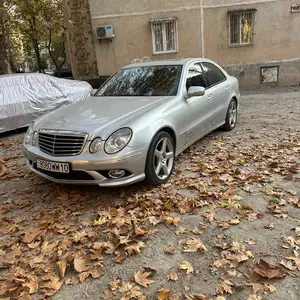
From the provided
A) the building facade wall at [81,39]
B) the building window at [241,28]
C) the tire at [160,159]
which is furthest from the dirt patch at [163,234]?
the building facade wall at [81,39]

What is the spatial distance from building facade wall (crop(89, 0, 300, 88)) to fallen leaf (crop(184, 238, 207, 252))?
11468 millimetres

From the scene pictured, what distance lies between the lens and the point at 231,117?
20.3ft

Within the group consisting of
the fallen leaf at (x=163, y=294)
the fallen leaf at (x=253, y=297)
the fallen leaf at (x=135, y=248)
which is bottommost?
the fallen leaf at (x=253, y=297)

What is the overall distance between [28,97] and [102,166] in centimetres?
491

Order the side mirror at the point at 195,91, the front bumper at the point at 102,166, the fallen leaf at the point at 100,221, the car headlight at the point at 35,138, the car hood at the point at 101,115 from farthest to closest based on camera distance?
the side mirror at the point at 195,91 → the car headlight at the point at 35,138 → the car hood at the point at 101,115 → the front bumper at the point at 102,166 → the fallen leaf at the point at 100,221

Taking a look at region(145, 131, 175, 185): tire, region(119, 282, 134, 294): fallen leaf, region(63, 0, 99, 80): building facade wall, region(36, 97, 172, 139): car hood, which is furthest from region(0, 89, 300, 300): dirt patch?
region(63, 0, 99, 80): building facade wall

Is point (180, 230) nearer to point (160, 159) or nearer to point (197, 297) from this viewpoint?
point (197, 297)

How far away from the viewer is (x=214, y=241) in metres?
2.73

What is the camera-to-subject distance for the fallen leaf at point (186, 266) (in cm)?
240

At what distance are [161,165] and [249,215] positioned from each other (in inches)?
47.6

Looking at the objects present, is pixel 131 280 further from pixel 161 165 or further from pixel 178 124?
pixel 178 124

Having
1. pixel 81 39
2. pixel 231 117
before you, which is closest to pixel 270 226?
pixel 231 117

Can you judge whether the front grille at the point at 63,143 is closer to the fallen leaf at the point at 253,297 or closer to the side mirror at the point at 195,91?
the side mirror at the point at 195,91

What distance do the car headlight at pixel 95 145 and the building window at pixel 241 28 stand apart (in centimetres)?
1120
